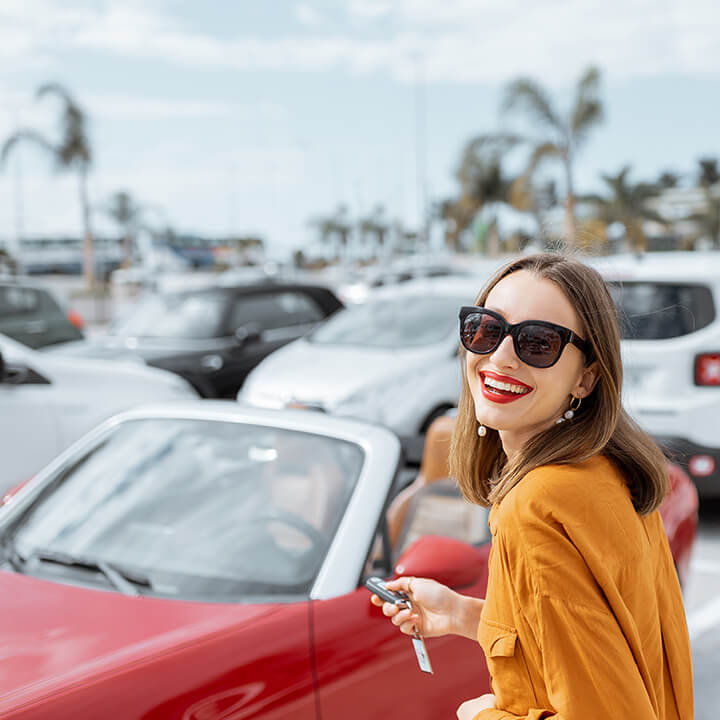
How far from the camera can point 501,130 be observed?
2945 cm

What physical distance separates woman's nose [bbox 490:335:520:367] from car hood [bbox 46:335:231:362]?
799 centimetres

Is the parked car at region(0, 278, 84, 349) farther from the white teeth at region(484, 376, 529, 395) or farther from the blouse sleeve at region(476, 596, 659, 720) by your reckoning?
the blouse sleeve at region(476, 596, 659, 720)

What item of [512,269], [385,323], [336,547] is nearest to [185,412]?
[336,547]

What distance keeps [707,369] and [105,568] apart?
4414 millimetres

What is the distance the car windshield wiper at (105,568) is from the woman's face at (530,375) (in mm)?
1376

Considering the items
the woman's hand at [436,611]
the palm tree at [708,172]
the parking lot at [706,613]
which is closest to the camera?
the woman's hand at [436,611]

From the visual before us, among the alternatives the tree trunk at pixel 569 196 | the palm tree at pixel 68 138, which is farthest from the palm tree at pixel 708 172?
the palm tree at pixel 68 138

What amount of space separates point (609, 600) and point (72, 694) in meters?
1.15

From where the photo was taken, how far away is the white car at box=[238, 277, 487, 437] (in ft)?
23.3

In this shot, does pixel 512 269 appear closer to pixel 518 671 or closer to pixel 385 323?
pixel 518 671

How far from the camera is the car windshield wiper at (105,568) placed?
8.39ft

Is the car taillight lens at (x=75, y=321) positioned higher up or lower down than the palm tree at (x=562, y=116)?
lower down

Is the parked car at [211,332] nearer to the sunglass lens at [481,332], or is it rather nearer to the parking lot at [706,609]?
the parking lot at [706,609]

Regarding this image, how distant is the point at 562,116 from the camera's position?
29.1 m
